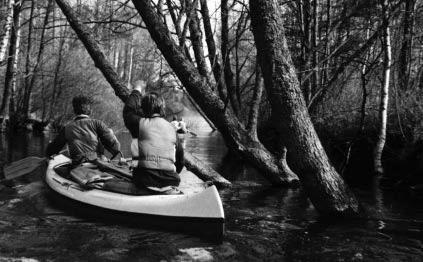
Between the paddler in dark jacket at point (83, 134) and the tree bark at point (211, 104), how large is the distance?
148cm

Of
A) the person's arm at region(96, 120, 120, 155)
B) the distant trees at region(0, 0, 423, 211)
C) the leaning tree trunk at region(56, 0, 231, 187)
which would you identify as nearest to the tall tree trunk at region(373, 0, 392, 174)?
the distant trees at region(0, 0, 423, 211)

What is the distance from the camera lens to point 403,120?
934 centimetres

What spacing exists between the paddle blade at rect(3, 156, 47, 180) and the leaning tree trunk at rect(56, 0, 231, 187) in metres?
2.11

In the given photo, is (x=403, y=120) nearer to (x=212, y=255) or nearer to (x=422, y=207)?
(x=422, y=207)

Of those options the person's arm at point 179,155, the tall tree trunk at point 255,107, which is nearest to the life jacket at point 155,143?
the person's arm at point 179,155

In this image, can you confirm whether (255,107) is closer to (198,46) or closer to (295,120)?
(198,46)

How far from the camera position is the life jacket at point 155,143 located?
4910mm

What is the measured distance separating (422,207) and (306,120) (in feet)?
8.60

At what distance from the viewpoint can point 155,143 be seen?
4.92 meters

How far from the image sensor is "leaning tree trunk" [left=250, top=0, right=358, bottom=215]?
17.2 ft

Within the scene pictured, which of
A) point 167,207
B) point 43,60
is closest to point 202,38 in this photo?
point 167,207

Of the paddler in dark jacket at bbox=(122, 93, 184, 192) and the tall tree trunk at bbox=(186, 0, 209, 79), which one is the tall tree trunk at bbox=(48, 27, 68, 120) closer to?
the tall tree trunk at bbox=(186, 0, 209, 79)

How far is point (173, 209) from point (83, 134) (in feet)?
7.21

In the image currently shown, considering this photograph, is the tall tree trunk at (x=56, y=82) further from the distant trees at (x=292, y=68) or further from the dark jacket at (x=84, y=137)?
the dark jacket at (x=84, y=137)
